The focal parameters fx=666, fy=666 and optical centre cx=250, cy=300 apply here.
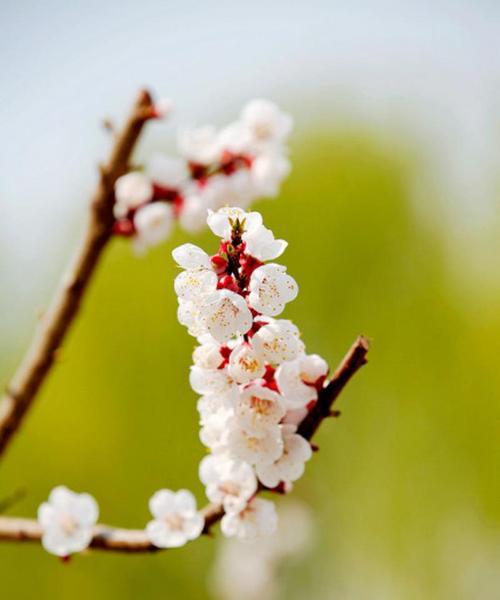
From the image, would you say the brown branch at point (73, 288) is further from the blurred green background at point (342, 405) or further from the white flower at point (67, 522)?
the blurred green background at point (342, 405)

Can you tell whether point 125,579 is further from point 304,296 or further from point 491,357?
point 491,357

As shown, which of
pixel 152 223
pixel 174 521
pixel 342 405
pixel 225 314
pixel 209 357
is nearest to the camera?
pixel 225 314

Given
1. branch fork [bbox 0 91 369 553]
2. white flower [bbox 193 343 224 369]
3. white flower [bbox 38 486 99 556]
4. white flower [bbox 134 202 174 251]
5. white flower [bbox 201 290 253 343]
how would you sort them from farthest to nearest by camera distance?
white flower [bbox 134 202 174 251] → branch fork [bbox 0 91 369 553] → white flower [bbox 38 486 99 556] → white flower [bbox 193 343 224 369] → white flower [bbox 201 290 253 343]

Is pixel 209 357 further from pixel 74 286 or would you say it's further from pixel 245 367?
pixel 74 286

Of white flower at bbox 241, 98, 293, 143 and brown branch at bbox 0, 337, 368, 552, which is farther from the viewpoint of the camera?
white flower at bbox 241, 98, 293, 143

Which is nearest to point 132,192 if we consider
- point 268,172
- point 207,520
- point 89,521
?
point 268,172

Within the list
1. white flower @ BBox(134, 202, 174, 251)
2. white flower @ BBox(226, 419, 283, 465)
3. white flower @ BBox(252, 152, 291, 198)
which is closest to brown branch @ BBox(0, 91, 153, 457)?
white flower @ BBox(134, 202, 174, 251)

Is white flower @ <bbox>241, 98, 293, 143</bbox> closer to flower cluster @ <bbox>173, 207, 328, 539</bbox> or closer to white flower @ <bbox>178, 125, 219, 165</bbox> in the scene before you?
white flower @ <bbox>178, 125, 219, 165</bbox>
